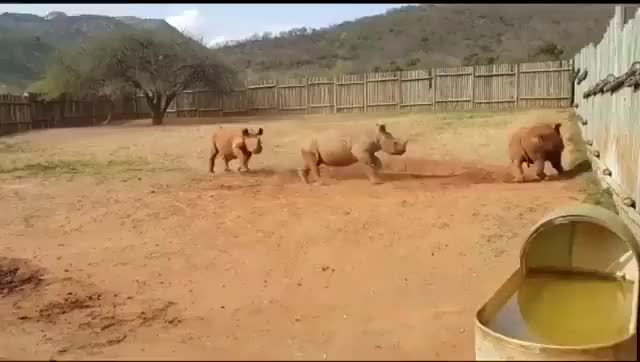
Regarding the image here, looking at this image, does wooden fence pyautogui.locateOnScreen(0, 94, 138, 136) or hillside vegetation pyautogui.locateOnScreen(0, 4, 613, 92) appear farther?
hillside vegetation pyautogui.locateOnScreen(0, 4, 613, 92)

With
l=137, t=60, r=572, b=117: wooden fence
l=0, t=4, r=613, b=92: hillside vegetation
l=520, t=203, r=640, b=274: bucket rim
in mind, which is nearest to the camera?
l=520, t=203, r=640, b=274: bucket rim

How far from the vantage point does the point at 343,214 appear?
939 centimetres

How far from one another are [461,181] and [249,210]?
11.4 ft

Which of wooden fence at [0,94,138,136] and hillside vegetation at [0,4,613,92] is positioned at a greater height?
hillside vegetation at [0,4,613,92]

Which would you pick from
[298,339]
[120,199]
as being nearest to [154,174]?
[120,199]

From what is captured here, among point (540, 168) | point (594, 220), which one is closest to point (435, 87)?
point (540, 168)

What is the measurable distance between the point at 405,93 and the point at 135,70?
10.3 metres

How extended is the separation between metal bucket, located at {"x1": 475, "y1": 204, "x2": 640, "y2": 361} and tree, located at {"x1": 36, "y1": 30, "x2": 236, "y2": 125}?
24.1 m

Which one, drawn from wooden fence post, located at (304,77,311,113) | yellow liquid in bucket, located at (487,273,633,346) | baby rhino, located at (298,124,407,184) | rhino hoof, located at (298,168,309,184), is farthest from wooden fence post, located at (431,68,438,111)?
yellow liquid in bucket, located at (487,273,633,346)

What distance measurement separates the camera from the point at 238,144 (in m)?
13.5

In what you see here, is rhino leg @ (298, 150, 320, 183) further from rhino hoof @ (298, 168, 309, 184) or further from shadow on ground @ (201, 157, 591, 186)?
shadow on ground @ (201, 157, 591, 186)

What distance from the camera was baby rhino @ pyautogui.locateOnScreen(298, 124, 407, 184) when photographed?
39.3 feet

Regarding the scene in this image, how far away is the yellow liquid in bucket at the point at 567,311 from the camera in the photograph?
347 cm

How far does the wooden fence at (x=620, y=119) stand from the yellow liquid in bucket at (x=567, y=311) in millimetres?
1808
